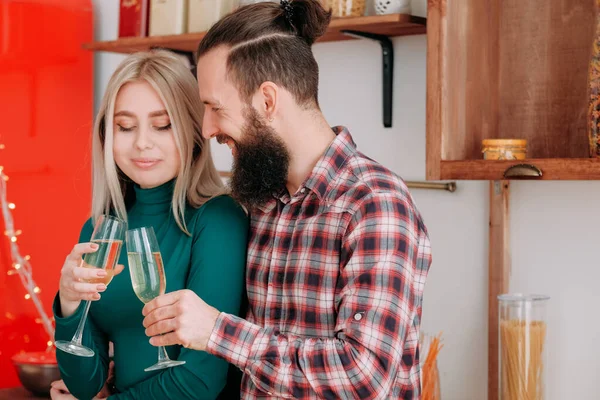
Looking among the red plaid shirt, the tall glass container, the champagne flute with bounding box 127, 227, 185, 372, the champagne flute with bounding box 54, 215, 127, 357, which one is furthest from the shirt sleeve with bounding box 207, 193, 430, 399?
the tall glass container

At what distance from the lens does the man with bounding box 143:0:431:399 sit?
141 centimetres

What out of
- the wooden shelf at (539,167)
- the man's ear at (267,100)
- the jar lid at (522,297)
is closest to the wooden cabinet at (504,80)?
the wooden shelf at (539,167)

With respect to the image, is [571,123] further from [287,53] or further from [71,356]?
[71,356]

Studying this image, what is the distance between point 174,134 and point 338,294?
517 millimetres

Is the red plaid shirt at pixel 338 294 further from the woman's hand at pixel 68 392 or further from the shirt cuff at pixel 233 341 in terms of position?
the woman's hand at pixel 68 392

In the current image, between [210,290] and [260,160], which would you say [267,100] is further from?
[210,290]

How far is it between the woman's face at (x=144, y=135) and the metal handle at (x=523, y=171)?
70 cm

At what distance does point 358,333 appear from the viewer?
4.56ft

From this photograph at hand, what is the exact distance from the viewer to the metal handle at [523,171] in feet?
5.96

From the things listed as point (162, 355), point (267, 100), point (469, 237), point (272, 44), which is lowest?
point (162, 355)

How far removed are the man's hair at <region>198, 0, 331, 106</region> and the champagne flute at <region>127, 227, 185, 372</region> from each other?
32 centimetres

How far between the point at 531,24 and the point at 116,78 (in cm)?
102

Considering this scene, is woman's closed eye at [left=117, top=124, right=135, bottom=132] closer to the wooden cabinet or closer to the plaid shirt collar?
the plaid shirt collar

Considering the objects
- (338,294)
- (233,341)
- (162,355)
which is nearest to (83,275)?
(162,355)
